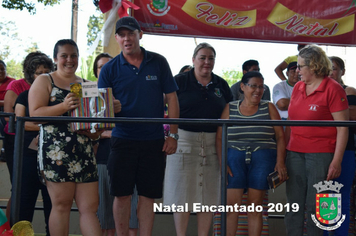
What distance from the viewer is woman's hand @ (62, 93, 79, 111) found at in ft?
9.77

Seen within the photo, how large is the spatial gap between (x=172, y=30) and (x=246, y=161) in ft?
7.71

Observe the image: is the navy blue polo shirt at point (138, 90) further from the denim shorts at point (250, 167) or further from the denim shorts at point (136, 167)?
the denim shorts at point (250, 167)

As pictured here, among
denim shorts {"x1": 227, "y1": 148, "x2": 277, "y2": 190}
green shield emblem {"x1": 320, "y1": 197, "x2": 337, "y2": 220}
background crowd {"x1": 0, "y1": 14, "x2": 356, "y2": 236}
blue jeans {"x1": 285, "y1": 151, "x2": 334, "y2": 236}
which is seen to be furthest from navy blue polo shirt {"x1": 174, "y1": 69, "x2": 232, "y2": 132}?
green shield emblem {"x1": 320, "y1": 197, "x2": 337, "y2": 220}

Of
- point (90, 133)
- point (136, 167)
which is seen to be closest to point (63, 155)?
point (90, 133)

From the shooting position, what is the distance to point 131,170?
341 cm

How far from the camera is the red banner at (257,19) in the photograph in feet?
17.9

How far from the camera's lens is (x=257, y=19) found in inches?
223

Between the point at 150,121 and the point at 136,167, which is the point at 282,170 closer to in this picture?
the point at 136,167

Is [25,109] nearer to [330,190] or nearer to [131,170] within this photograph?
[131,170]

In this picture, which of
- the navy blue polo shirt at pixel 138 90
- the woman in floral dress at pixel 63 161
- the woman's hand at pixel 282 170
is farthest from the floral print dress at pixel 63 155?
the woman's hand at pixel 282 170

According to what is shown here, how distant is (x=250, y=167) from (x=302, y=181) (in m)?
0.41

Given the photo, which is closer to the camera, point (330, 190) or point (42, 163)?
point (42, 163)

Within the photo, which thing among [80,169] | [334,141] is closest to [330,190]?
[334,141]

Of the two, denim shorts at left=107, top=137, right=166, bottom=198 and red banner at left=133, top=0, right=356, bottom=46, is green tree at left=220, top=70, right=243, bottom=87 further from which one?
denim shorts at left=107, top=137, right=166, bottom=198
